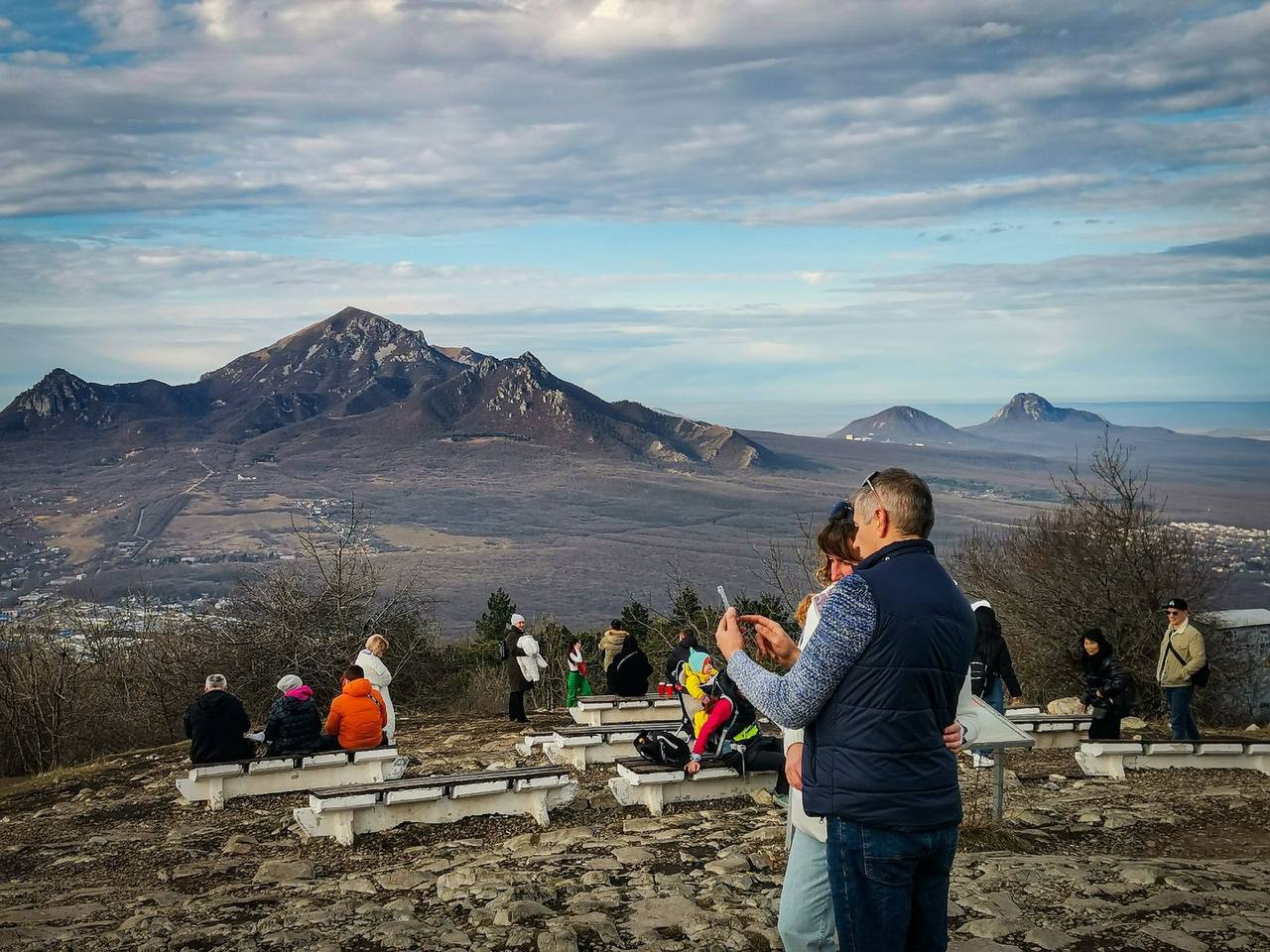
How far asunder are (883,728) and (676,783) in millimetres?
6149

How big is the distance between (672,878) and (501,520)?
14176 centimetres

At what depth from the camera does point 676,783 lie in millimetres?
9453

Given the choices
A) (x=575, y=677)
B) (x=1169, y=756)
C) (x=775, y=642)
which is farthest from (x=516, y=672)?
(x=775, y=642)

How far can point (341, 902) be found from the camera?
22.0 ft

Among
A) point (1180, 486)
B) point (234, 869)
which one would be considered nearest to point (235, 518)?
point (1180, 486)

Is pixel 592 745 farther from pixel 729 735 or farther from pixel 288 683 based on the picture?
pixel 288 683

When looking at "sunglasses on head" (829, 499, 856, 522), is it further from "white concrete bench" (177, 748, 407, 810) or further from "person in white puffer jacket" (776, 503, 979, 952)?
"white concrete bench" (177, 748, 407, 810)

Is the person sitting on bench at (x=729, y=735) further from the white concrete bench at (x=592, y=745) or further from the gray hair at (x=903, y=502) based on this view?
the gray hair at (x=903, y=502)

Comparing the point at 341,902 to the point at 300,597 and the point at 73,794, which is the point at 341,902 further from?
the point at 300,597

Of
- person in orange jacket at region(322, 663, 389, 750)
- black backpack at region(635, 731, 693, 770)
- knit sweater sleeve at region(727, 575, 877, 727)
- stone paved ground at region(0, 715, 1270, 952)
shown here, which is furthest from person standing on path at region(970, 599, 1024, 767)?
knit sweater sleeve at region(727, 575, 877, 727)

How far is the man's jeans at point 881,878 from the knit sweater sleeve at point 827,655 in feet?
1.24

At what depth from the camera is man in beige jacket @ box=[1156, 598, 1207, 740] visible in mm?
11664

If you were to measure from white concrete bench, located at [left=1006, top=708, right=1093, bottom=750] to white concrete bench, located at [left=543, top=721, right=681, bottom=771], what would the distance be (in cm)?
386

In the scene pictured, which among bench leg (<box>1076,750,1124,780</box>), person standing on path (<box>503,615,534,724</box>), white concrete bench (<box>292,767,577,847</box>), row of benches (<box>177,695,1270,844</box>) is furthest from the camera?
person standing on path (<box>503,615,534,724</box>)
